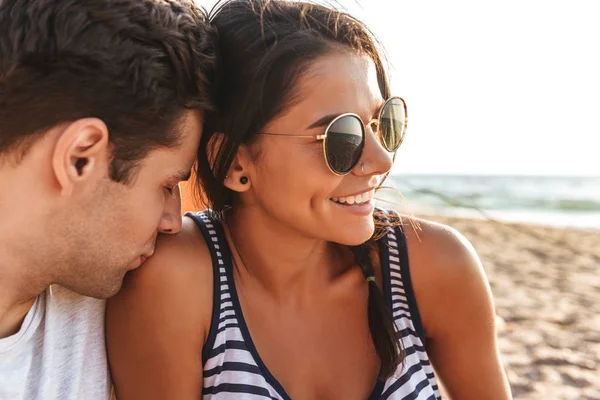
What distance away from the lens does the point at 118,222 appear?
2.05 metres

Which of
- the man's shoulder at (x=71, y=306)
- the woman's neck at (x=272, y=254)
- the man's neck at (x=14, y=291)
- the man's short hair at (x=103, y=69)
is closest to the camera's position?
the man's short hair at (x=103, y=69)

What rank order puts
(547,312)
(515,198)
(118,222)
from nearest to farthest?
(118,222) → (547,312) → (515,198)

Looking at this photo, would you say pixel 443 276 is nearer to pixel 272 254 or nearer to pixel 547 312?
pixel 272 254

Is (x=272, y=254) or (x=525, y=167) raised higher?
(x=272, y=254)

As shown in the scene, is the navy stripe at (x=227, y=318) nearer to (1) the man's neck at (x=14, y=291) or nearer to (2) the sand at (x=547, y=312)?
(1) the man's neck at (x=14, y=291)

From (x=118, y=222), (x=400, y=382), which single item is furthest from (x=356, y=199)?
(x=118, y=222)

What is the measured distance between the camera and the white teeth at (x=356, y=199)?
2.27 meters

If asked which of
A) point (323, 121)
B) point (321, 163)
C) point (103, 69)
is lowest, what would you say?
point (321, 163)

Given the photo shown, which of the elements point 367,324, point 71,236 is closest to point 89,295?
point 71,236

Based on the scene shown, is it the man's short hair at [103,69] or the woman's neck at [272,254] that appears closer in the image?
the man's short hair at [103,69]

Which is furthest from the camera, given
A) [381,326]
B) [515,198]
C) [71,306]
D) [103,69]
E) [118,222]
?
[515,198]

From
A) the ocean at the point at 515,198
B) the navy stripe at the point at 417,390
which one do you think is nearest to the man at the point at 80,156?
the navy stripe at the point at 417,390

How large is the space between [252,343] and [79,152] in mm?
840

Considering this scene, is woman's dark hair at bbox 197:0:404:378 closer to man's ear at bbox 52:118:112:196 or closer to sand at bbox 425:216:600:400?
man's ear at bbox 52:118:112:196
